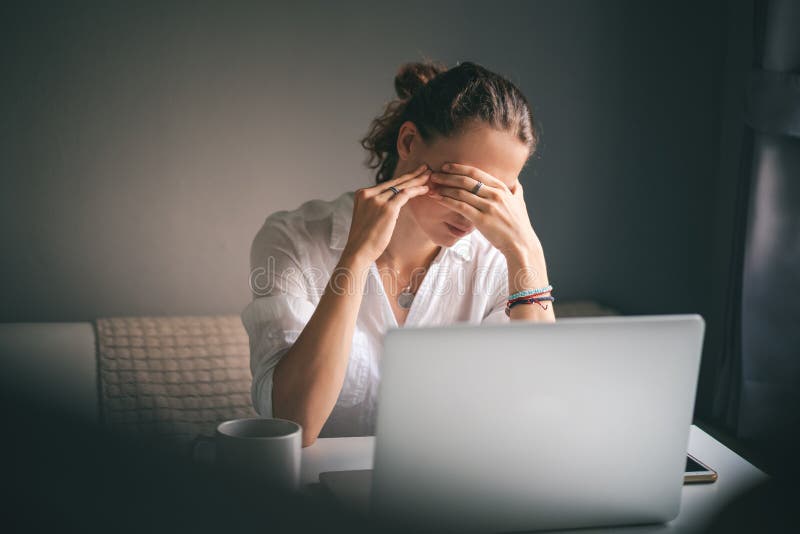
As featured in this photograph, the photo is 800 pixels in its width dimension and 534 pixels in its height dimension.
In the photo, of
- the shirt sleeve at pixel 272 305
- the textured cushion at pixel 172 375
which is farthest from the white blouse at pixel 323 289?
the textured cushion at pixel 172 375

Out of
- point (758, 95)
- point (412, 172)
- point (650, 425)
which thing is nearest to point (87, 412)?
point (650, 425)

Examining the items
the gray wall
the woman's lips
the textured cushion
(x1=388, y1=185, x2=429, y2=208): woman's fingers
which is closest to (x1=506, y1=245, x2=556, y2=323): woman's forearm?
the woman's lips

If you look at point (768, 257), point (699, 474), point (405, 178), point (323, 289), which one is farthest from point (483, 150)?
point (768, 257)

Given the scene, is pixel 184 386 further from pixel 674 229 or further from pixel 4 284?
pixel 674 229

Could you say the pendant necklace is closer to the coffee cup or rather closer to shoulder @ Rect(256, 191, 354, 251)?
shoulder @ Rect(256, 191, 354, 251)

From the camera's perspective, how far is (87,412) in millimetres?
314

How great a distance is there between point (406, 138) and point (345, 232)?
0.23 metres

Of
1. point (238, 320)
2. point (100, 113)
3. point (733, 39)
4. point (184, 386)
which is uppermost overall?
point (733, 39)

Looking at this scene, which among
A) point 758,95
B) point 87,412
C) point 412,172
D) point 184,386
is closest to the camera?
point 87,412

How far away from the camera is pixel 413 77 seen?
1710 mm

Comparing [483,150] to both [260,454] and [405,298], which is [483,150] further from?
[260,454]

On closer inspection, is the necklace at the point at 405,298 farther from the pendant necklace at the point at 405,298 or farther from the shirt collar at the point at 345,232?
the shirt collar at the point at 345,232

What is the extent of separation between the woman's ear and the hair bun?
0.45ft

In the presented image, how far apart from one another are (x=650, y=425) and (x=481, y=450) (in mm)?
200
